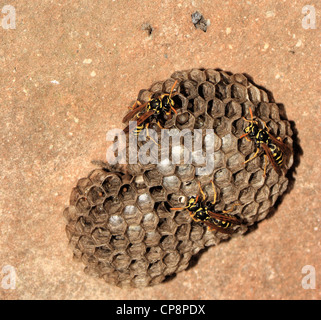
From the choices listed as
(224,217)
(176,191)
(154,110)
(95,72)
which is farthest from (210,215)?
(95,72)

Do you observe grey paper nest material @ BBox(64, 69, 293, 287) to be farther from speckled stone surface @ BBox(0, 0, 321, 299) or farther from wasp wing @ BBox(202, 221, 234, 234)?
speckled stone surface @ BBox(0, 0, 321, 299)

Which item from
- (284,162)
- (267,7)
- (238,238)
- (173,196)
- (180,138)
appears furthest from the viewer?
(238,238)

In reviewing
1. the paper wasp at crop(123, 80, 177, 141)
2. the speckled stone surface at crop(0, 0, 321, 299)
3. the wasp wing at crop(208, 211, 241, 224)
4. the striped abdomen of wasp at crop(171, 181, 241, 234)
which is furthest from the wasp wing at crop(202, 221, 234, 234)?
the speckled stone surface at crop(0, 0, 321, 299)

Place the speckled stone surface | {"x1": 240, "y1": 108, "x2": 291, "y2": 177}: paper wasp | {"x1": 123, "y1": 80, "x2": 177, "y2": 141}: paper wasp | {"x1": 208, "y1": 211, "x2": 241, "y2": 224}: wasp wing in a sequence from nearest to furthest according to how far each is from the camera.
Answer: {"x1": 123, "y1": 80, "x2": 177, "y2": 141}: paper wasp → {"x1": 240, "y1": 108, "x2": 291, "y2": 177}: paper wasp → {"x1": 208, "y1": 211, "x2": 241, "y2": 224}: wasp wing → the speckled stone surface

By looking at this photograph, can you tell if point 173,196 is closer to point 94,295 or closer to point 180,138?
point 180,138

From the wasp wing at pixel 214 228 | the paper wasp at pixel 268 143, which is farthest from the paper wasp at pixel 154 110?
the wasp wing at pixel 214 228

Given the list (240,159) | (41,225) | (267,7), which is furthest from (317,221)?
(41,225)
